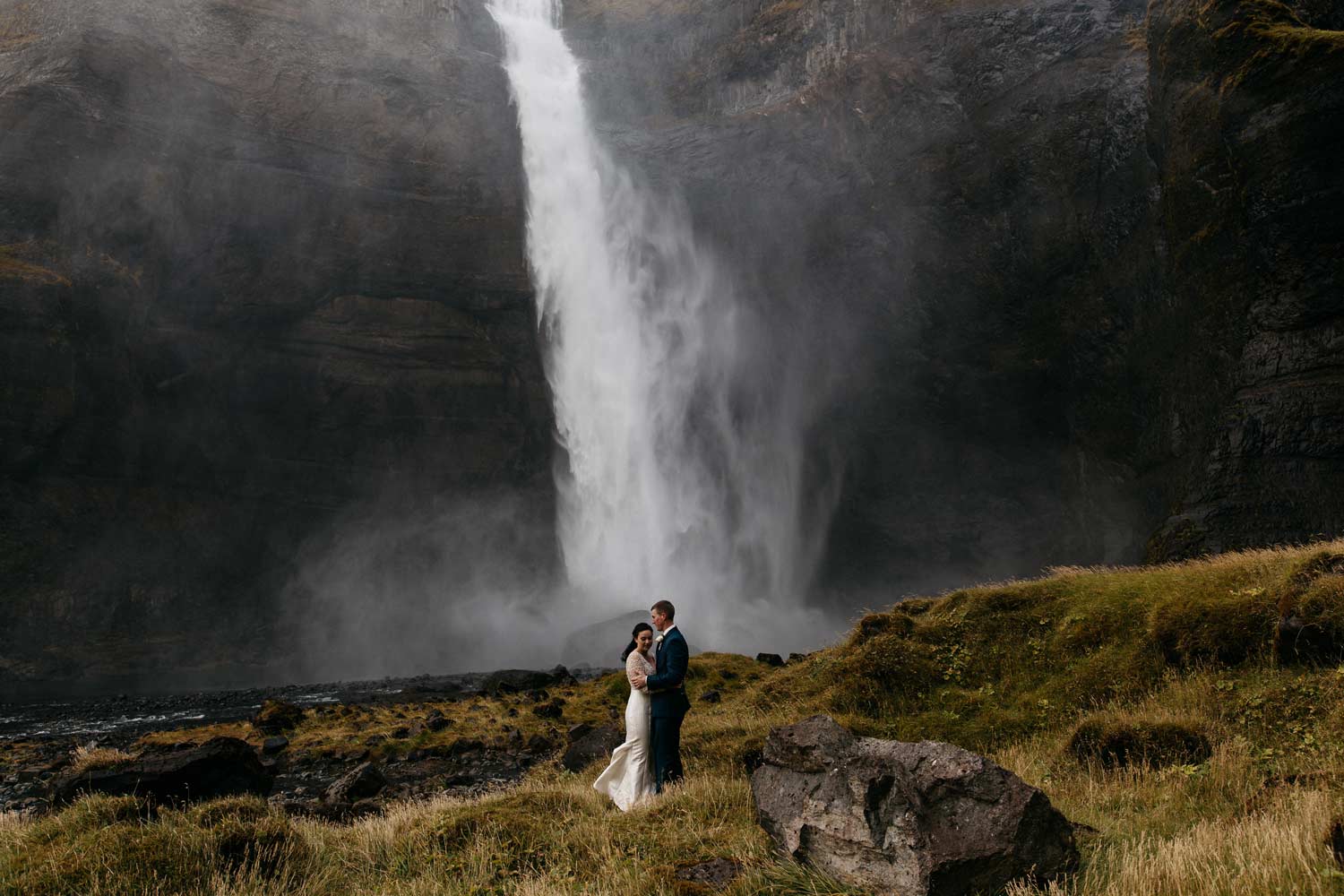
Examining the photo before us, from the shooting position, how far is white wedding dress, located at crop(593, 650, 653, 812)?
31.1ft

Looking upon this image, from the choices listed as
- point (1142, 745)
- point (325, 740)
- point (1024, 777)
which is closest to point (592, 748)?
point (1024, 777)

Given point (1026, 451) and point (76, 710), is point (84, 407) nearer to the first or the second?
point (76, 710)

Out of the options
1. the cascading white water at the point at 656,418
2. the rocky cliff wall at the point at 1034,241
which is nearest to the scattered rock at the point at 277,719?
the cascading white water at the point at 656,418

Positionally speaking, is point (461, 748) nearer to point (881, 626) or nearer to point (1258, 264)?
point (881, 626)

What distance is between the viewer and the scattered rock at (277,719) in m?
23.5

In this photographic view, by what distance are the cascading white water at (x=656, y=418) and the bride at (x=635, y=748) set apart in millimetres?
40494

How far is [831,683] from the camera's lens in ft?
47.6

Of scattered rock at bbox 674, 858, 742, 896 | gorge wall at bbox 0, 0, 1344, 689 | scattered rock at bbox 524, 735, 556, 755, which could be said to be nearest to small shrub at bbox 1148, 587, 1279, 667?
scattered rock at bbox 674, 858, 742, 896

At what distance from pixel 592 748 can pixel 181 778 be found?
261 inches

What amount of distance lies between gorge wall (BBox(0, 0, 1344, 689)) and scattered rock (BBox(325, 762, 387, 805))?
3174 centimetres

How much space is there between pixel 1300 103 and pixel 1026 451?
24865 millimetres

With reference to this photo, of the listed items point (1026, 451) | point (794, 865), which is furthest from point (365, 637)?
point (794, 865)

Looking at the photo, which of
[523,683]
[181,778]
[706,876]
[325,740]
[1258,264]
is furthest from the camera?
[523,683]

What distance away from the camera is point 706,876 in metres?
6.30
